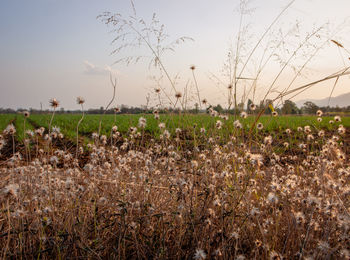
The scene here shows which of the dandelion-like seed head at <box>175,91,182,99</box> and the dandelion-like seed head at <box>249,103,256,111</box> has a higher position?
the dandelion-like seed head at <box>175,91,182,99</box>

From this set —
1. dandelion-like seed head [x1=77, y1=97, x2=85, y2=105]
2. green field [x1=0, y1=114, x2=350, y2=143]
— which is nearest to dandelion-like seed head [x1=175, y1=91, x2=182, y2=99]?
green field [x1=0, y1=114, x2=350, y2=143]

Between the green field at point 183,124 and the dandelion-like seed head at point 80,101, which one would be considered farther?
the green field at point 183,124

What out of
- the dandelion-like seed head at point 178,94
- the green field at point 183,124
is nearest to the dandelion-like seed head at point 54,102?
the green field at point 183,124

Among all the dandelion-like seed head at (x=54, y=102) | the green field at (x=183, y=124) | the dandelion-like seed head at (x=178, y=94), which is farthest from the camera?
the green field at (x=183, y=124)

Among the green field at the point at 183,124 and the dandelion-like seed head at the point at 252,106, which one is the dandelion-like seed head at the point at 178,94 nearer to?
the green field at the point at 183,124

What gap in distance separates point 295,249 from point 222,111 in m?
2.71

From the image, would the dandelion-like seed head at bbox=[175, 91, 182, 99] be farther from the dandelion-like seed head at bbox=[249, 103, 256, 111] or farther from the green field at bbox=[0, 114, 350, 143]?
the dandelion-like seed head at bbox=[249, 103, 256, 111]

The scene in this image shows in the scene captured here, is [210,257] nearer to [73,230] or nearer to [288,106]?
[73,230]

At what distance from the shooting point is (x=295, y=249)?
2029 mm

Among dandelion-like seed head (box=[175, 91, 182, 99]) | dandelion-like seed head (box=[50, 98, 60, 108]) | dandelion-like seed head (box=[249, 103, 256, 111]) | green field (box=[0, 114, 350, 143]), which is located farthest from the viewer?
green field (box=[0, 114, 350, 143])

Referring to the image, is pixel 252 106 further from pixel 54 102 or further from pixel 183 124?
pixel 54 102

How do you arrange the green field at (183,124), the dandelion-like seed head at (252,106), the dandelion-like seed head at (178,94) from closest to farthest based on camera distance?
the dandelion-like seed head at (252,106), the dandelion-like seed head at (178,94), the green field at (183,124)

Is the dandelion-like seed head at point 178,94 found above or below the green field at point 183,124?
above

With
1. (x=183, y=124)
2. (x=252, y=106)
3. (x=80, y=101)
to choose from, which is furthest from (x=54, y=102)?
(x=252, y=106)
